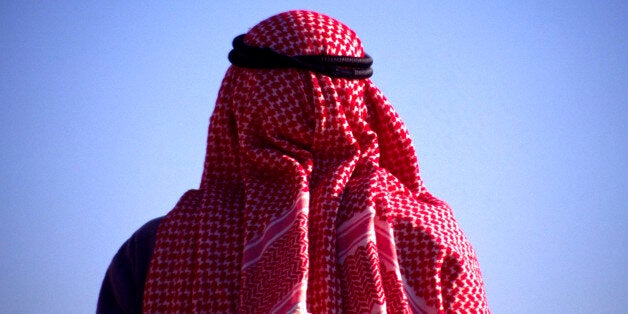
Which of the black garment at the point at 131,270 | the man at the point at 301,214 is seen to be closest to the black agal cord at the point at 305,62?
the man at the point at 301,214

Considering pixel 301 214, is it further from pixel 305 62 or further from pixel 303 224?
pixel 305 62

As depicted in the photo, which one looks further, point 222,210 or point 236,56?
→ point 236,56

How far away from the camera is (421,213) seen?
100 inches

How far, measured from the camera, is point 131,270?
265cm

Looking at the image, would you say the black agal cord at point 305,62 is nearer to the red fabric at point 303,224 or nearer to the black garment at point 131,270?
the red fabric at point 303,224

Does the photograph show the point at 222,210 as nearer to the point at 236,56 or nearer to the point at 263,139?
the point at 263,139

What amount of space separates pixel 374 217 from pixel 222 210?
43 cm

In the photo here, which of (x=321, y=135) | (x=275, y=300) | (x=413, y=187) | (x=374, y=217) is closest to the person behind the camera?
(x=275, y=300)

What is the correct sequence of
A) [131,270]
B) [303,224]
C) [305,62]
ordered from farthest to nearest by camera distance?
[305,62]
[131,270]
[303,224]

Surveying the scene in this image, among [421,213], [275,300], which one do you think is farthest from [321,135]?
[275,300]

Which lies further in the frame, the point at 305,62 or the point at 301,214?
the point at 305,62

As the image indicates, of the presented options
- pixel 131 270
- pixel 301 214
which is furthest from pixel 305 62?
pixel 131 270

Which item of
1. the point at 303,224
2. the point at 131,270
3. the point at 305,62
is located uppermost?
the point at 305,62

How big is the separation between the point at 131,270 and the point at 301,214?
0.57m
